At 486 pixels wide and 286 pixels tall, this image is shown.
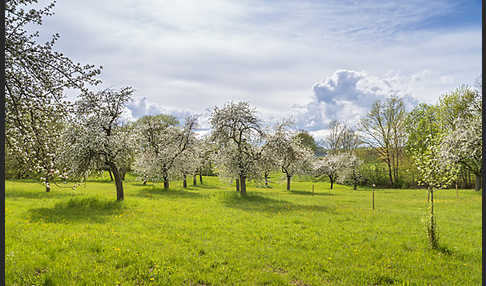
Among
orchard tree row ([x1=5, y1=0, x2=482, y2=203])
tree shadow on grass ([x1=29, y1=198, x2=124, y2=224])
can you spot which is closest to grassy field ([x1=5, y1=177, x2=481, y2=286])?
tree shadow on grass ([x1=29, y1=198, x2=124, y2=224])

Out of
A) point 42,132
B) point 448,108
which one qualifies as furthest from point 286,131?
point 42,132

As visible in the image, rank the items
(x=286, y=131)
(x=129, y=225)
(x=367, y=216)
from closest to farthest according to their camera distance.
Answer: (x=129, y=225), (x=367, y=216), (x=286, y=131)

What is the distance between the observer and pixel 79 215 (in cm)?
1280

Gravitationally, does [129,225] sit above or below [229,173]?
below

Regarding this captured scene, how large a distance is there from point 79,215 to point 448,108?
29589 mm

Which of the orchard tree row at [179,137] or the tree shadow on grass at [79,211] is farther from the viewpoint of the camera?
the tree shadow on grass at [79,211]

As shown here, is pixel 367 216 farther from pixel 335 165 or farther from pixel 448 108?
pixel 335 165

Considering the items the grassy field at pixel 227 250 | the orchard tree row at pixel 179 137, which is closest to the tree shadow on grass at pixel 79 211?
the grassy field at pixel 227 250

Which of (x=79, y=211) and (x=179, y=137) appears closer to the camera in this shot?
(x=79, y=211)

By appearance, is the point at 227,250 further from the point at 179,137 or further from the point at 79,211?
the point at 179,137

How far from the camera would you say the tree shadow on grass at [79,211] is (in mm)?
11781

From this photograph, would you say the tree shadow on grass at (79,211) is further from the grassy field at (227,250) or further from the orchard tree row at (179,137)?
the orchard tree row at (179,137)

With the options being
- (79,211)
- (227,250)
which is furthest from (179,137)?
(227,250)

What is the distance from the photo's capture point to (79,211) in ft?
45.0
